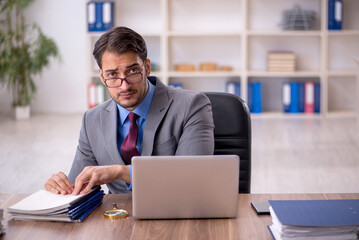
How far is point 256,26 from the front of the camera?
23.2 ft

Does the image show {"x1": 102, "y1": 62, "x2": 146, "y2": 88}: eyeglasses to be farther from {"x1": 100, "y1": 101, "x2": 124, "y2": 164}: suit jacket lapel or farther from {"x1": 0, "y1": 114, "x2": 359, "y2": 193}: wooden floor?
{"x1": 0, "y1": 114, "x2": 359, "y2": 193}: wooden floor

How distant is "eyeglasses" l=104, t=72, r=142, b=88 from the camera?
207 centimetres

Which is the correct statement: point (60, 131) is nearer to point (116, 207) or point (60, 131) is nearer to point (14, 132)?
point (14, 132)

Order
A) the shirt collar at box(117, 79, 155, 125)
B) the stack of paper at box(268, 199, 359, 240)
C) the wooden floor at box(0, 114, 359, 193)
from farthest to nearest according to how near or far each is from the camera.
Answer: the wooden floor at box(0, 114, 359, 193) < the shirt collar at box(117, 79, 155, 125) < the stack of paper at box(268, 199, 359, 240)

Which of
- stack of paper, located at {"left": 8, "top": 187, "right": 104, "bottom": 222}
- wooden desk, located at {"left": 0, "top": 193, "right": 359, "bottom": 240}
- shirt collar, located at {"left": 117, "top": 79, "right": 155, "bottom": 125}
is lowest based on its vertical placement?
wooden desk, located at {"left": 0, "top": 193, "right": 359, "bottom": 240}

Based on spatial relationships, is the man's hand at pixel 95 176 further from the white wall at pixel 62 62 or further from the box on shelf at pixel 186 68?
the white wall at pixel 62 62

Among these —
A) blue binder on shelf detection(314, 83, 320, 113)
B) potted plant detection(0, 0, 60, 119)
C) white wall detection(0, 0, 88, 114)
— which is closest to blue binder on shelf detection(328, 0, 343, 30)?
blue binder on shelf detection(314, 83, 320, 113)

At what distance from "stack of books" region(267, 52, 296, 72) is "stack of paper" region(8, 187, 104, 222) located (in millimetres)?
5364

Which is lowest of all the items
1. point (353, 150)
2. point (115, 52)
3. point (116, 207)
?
point (353, 150)

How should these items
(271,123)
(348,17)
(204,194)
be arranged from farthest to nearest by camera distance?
(348,17) < (271,123) < (204,194)

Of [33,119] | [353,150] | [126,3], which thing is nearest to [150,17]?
[126,3]

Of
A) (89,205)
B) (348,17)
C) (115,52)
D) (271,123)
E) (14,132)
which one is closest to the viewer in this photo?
(89,205)

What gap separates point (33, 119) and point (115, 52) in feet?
16.8

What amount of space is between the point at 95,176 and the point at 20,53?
5321mm
